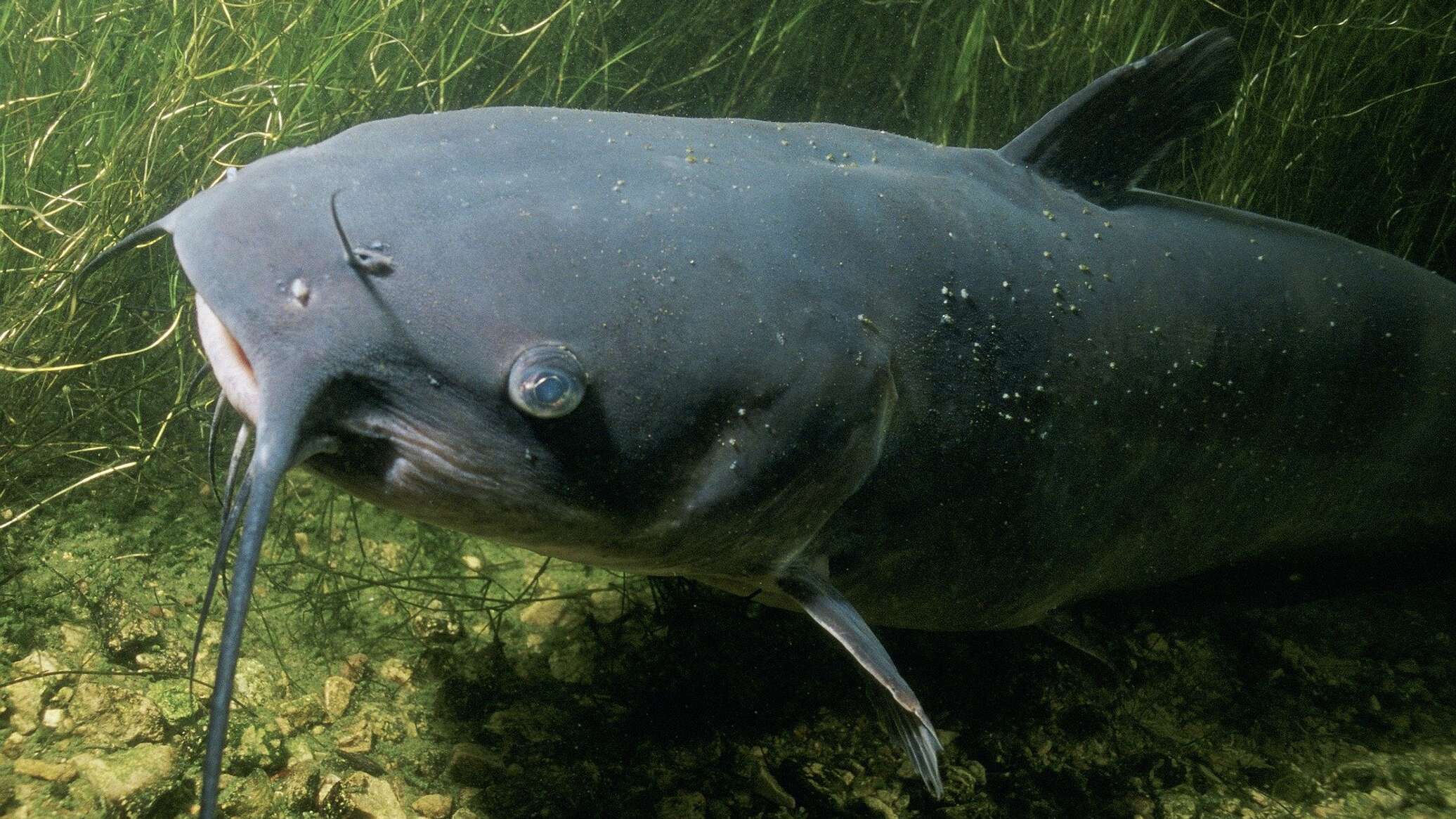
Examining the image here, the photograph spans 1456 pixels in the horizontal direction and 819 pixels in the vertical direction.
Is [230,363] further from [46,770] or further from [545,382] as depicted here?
[46,770]

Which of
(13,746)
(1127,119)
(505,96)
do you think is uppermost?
(1127,119)

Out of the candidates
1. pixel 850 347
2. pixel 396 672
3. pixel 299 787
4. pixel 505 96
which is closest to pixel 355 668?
pixel 396 672

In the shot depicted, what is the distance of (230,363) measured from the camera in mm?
1248

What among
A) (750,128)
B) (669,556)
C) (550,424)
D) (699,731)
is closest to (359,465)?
(550,424)

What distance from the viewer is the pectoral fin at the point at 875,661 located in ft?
5.16

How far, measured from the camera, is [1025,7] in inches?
142

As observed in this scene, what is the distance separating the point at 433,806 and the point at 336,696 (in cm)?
41

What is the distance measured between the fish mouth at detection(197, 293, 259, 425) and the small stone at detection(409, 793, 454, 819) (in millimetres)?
898

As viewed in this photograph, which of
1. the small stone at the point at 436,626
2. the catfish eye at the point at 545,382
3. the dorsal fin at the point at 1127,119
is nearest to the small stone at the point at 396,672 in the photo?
the small stone at the point at 436,626

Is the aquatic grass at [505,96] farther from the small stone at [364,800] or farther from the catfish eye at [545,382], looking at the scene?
the catfish eye at [545,382]

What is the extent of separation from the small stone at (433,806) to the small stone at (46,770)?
1.94 ft

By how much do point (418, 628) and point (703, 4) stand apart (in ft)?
8.32

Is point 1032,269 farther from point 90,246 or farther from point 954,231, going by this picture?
point 90,246

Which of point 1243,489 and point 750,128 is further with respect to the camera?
point 1243,489
